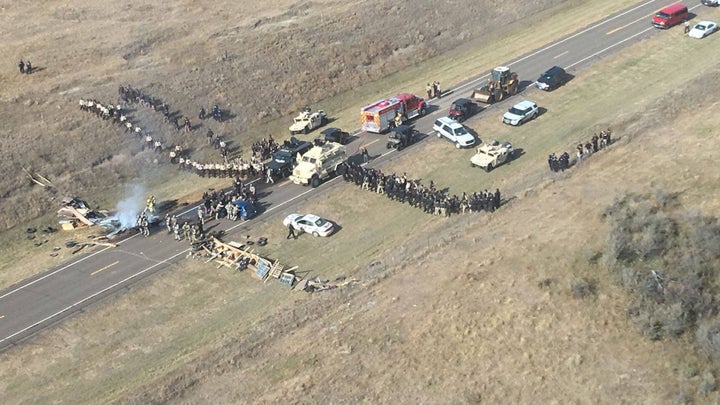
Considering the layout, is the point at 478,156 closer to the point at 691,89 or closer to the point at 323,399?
the point at 691,89

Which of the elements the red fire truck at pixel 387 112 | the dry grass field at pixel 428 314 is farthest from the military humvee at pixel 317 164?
the red fire truck at pixel 387 112

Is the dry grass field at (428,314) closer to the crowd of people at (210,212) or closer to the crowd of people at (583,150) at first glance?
the crowd of people at (583,150)

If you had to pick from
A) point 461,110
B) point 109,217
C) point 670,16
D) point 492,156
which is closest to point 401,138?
point 461,110

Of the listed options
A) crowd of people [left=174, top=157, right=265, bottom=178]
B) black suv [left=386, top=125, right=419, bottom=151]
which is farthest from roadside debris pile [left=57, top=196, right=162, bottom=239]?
black suv [left=386, top=125, right=419, bottom=151]

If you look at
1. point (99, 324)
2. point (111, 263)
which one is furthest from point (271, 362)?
point (111, 263)

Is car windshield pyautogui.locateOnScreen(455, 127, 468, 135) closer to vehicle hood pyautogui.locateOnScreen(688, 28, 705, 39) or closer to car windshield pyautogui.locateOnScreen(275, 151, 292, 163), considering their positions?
car windshield pyautogui.locateOnScreen(275, 151, 292, 163)
